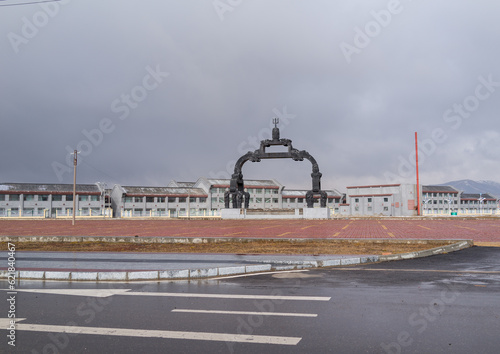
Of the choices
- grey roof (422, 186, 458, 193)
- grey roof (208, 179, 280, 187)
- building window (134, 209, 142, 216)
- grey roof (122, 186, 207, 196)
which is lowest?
building window (134, 209, 142, 216)

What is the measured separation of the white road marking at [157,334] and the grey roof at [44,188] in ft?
270

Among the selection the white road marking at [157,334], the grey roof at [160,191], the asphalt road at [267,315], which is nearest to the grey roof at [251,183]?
the grey roof at [160,191]

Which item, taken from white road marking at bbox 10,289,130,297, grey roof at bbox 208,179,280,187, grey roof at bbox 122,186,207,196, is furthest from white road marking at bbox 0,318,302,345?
grey roof at bbox 208,179,280,187

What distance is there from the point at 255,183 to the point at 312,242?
83.9 metres

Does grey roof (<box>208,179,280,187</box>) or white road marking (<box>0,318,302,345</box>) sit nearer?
white road marking (<box>0,318,302,345</box>)

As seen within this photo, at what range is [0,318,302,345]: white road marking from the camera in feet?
14.9

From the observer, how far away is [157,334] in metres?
4.80

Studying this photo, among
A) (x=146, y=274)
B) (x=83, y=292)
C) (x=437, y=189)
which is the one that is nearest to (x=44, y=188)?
(x=146, y=274)

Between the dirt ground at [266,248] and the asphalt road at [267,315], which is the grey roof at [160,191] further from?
the asphalt road at [267,315]

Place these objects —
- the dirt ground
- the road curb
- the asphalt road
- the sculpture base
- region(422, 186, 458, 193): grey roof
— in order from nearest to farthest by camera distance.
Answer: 1. the asphalt road
2. the road curb
3. the dirt ground
4. the sculpture base
5. region(422, 186, 458, 193): grey roof

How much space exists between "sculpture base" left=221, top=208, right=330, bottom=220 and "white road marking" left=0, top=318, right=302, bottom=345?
45.1m

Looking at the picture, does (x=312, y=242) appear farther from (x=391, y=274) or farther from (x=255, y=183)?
(x=255, y=183)

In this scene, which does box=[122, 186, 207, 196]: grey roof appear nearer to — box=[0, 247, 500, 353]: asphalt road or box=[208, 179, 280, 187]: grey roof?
box=[208, 179, 280, 187]: grey roof

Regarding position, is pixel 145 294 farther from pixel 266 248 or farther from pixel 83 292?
pixel 266 248
